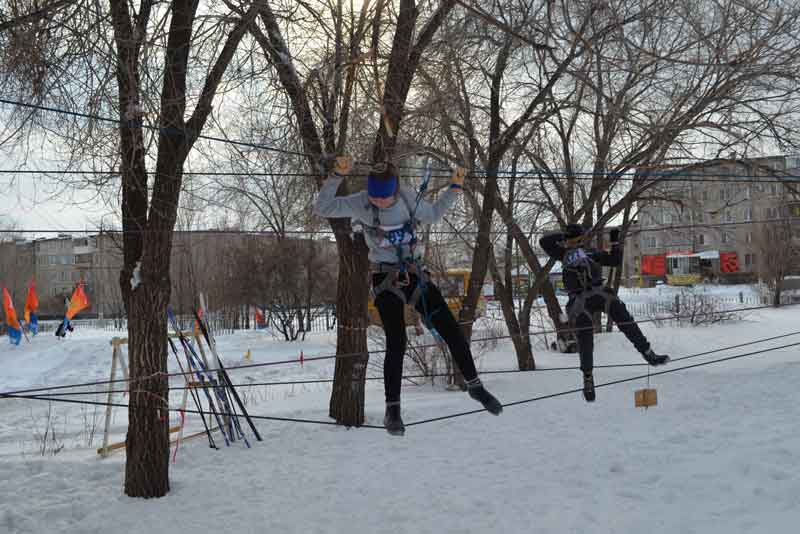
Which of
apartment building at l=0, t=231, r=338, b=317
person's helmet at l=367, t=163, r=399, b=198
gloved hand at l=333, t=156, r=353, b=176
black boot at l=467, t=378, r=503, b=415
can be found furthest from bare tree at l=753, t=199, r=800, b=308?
gloved hand at l=333, t=156, r=353, b=176

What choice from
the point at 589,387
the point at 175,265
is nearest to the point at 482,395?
the point at 589,387

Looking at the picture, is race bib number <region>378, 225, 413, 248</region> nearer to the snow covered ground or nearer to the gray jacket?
the gray jacket

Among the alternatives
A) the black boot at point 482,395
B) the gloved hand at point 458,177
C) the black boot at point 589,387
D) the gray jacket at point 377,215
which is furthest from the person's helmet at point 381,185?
the black boot at point 589,387

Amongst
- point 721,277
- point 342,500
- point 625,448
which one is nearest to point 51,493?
point 342,500

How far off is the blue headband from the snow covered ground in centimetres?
389

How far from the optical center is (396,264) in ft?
14.7

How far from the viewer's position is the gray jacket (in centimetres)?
448

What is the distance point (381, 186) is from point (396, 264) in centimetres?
56

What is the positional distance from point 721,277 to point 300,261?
105 ft

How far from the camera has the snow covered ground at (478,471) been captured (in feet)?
22.0

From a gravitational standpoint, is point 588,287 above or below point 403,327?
above

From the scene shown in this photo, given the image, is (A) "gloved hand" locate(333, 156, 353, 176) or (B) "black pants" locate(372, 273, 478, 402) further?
(B) "black pants" locate(372, 273, 478, 402)

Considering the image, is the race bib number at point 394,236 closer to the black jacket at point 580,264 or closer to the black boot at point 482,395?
the black boot at point 482,395

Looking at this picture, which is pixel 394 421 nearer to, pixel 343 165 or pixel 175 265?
pixel 343 165
